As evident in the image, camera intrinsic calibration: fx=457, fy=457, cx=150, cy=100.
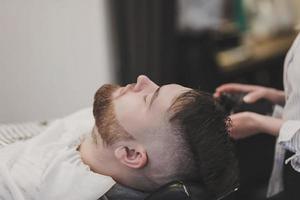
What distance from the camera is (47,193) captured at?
944 mm

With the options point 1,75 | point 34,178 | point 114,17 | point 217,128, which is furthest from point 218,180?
point 114,17

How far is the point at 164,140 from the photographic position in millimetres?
951

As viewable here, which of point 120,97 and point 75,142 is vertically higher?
point 120,97

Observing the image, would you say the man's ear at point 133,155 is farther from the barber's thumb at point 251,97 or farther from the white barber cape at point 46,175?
the barber's thumb at point 251,97

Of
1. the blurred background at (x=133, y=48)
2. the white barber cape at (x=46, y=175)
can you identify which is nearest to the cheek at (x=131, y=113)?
the white barber cape at (x=46, y=175)

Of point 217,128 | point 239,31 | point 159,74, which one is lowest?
point 159,74

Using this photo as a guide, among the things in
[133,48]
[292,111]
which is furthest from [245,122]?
[133,48]

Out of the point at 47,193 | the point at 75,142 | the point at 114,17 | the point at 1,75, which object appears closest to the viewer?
the point at 47,193

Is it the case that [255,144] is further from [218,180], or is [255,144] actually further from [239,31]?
[239,31]

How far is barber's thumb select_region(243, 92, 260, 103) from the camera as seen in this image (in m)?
1.29

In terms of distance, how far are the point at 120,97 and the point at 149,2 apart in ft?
4.56

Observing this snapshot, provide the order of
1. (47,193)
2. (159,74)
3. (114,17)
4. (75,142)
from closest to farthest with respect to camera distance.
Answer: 1. (47,193)
2. (75,142)
3. (114,17)
4. (159,74)

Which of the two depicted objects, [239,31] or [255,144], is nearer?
[255,144]

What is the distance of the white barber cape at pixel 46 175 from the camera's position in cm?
94
